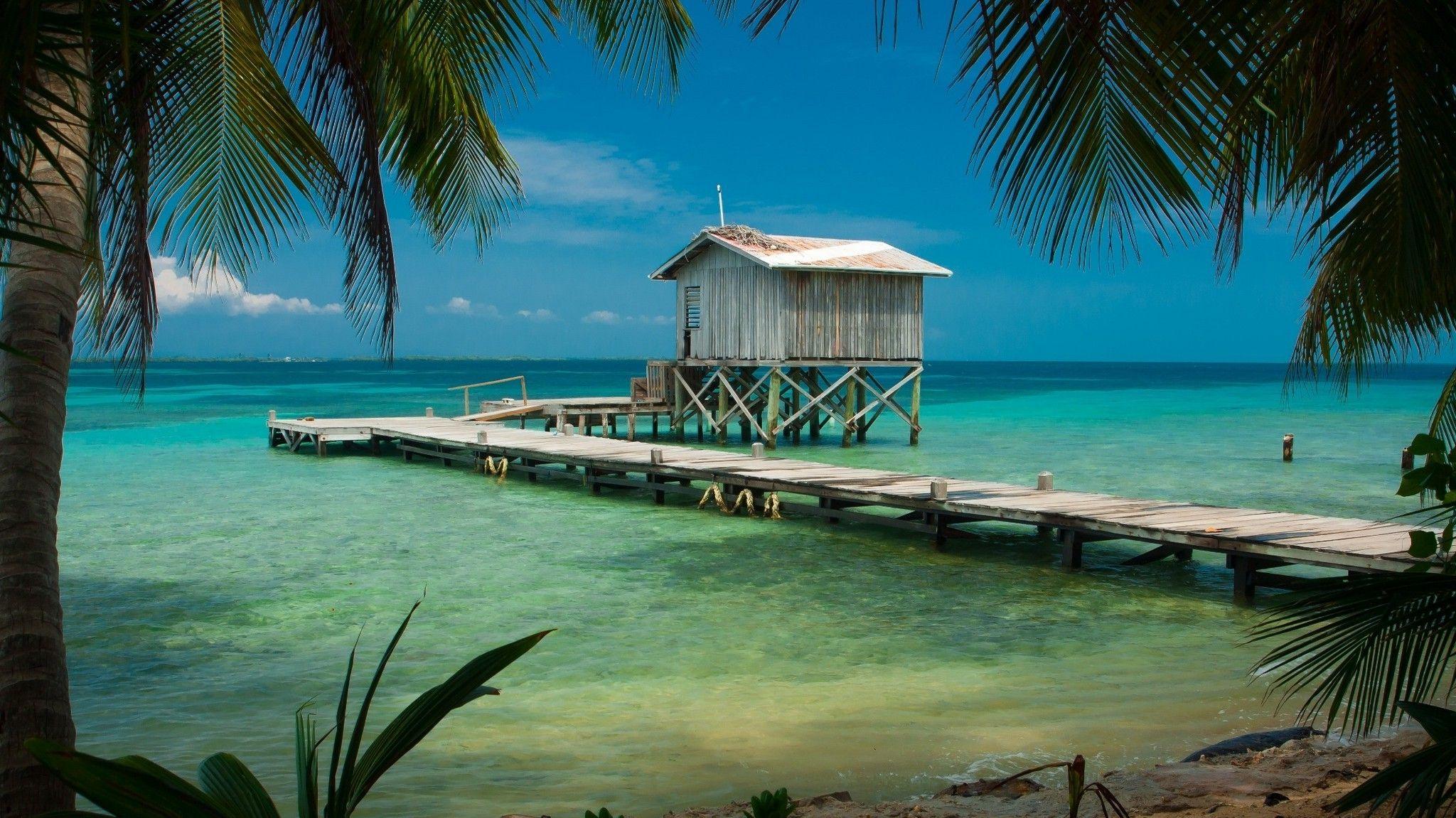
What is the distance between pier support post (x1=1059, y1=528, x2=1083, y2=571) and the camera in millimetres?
12328

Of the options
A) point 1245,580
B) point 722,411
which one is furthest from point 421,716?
point 722,411

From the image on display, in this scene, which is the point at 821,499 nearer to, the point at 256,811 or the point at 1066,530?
the point at 1066,530

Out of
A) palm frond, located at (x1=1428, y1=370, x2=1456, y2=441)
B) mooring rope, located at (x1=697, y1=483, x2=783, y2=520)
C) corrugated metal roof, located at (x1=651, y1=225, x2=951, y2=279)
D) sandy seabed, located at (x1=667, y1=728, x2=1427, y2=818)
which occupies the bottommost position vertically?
sandy seabed, located at (x1=667, y1=728, x2=1427, y2=818)

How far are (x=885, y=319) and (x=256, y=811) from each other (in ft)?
84.2

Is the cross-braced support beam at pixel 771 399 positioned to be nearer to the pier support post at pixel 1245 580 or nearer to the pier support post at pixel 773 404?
the pier support post at pixel 773 404

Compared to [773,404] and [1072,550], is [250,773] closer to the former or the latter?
[1072,550]

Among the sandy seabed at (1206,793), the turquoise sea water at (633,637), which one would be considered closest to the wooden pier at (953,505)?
the turquoise sea water at (633,637)

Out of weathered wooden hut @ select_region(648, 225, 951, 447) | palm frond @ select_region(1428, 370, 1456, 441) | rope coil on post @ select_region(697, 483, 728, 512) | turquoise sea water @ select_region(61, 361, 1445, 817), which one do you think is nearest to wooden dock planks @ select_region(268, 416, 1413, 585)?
rope coil on post @ select_region(697, 483, 728, 512)

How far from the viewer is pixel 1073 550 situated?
12.3m

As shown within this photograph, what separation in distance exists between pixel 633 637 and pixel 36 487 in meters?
6.39

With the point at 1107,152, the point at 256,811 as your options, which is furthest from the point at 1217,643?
the point at 256,811

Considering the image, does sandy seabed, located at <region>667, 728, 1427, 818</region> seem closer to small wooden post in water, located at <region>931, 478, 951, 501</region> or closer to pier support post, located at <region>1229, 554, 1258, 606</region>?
pier support post, located at <region>1229, 554, 1258, 606</region>

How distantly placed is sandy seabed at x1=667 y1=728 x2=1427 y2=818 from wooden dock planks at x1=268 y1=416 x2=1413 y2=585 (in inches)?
99.3

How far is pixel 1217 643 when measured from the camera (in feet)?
→ 30.5
